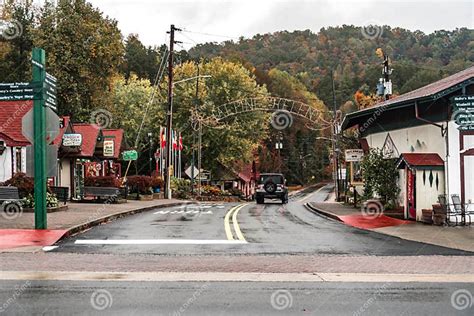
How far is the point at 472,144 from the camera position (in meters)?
20.8

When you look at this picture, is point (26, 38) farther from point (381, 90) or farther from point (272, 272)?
point (272, 272)

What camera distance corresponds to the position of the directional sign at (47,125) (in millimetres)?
16625

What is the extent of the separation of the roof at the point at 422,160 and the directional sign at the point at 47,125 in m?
11.7

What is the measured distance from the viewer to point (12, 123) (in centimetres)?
3028

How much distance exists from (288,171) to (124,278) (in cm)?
9780

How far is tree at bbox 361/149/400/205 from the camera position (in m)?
25.1

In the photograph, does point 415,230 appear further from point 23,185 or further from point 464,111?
point 23,185

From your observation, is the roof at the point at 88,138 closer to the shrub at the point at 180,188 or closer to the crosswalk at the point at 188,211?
the crosswalk at the point at 188,211

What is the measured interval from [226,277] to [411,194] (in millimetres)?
13478

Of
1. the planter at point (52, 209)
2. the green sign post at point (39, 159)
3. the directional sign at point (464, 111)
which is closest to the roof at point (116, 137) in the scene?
the planter at point (52, 209)

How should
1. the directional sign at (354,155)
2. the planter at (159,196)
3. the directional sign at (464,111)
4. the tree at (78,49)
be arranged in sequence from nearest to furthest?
the directional sign at (464,111) < the directional sign at (354,155) < the planter at (159,196) < the tree at (78,49)

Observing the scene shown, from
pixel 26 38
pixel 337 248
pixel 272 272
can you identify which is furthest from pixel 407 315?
pixel 26 38

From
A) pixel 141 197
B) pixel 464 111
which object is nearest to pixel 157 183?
pixel 141 197

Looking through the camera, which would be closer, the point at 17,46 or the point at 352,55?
the point at 17,46
